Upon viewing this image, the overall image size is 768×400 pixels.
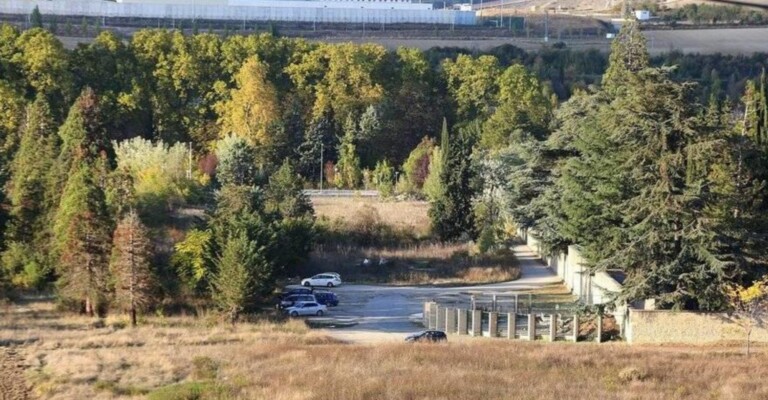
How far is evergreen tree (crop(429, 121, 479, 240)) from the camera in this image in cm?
4200

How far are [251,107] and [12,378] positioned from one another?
32.1 m

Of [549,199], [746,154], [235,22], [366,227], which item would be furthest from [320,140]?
[235,22]

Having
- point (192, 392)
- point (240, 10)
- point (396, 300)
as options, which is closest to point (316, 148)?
point (396, 300)

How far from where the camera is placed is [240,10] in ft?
282

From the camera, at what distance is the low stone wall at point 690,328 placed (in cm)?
2778

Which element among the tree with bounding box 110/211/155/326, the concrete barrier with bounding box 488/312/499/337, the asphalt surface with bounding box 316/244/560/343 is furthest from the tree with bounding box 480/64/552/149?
the tree with bounding box 110/211/155/326

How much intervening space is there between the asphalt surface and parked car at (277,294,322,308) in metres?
0.66

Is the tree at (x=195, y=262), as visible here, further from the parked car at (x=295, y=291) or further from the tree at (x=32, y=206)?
the tree at (x=32, y=206)

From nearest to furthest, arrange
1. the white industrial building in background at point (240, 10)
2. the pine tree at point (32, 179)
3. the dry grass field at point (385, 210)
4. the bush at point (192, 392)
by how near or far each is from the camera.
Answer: the bush at point (192, 392) < the pine tree at point (32, 179) < the dry grass field at point (385, 210) < the white industrial building in background at point (240, 10)

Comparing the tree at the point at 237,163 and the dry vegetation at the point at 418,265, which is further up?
the tree at the point at 237,163

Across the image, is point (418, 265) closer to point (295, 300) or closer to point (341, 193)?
point (295, 300)

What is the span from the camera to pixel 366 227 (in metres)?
42.1

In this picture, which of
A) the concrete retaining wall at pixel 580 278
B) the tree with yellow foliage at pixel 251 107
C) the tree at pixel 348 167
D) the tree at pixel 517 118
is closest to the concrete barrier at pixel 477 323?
the concrete retaining wall at pixel 580 278

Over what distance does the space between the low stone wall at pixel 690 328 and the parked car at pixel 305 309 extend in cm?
899
